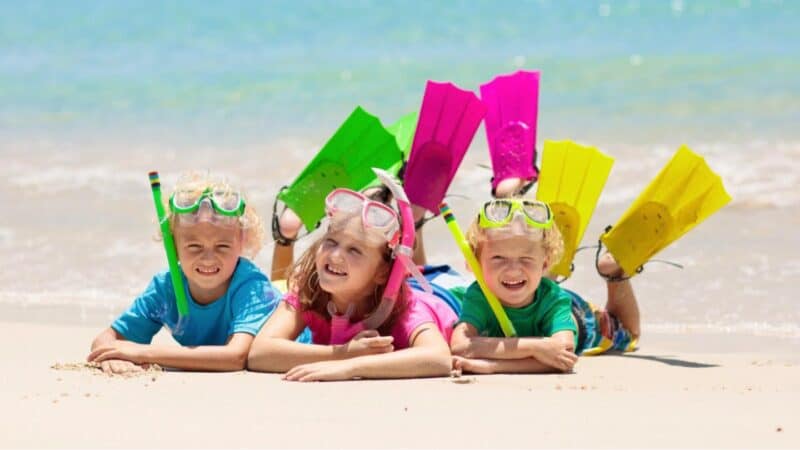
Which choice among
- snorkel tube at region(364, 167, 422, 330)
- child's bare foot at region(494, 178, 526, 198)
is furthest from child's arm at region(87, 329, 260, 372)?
child's bare foot at region(494, 178, 526, 198)

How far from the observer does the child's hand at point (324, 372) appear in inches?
159

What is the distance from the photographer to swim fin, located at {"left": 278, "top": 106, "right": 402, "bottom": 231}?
5387 millimetres

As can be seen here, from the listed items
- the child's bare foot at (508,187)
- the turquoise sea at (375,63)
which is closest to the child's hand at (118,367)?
the child's bare foot at (508,187)

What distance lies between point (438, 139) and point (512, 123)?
0.46 metres

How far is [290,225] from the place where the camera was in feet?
18.5

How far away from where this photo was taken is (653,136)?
10367 millimetres

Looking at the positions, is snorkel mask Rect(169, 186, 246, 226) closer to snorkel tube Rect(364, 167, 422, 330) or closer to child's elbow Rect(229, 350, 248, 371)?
child's elbow Rect(229, 350, 248, 371)

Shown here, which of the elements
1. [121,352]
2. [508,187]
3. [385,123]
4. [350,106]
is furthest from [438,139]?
[350,106]

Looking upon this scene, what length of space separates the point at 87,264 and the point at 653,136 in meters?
5.13

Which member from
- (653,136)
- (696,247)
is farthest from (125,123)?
(696,247)

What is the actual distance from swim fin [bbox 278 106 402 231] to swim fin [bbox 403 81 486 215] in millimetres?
150

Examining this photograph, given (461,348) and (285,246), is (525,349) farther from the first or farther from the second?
(285,246)

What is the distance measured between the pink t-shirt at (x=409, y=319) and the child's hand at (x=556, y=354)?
0.38 m

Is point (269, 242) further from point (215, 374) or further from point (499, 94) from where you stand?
Answer: point (215, 374)
